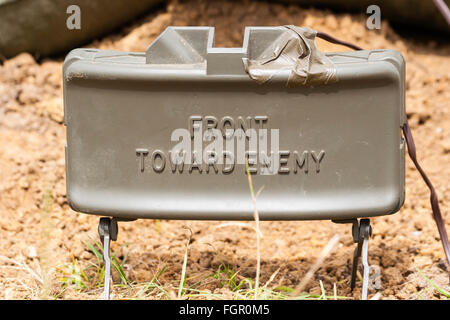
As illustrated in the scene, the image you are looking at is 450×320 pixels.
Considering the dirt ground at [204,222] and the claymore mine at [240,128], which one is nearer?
the claymore mine at [240,128]

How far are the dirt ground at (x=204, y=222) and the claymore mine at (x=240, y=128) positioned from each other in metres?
0.43

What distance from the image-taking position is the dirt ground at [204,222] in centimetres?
258

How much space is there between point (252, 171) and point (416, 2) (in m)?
2.27

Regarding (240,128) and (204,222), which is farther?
(204,222)

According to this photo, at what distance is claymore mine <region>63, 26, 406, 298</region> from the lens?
6.70 feet

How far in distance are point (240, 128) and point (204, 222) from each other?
42.9 inches

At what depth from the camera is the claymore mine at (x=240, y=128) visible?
6.70ft

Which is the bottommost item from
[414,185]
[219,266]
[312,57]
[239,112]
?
[219,266]

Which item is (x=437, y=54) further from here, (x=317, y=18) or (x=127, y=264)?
(x=127, y=264)

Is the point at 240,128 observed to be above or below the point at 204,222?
above

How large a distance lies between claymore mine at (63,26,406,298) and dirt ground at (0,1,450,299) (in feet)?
1.40

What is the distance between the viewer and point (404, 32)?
4.26 metres

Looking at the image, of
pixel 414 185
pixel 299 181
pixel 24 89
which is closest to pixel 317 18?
pixel 414 185

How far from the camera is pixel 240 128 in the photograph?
6.75 ft
